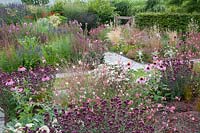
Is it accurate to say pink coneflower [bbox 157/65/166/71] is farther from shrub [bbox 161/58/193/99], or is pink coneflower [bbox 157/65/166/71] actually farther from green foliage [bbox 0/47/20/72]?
green foliage [bbox 0/47/20/72]

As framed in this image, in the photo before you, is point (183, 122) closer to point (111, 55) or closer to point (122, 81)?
point (122, 81)

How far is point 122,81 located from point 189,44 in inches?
202

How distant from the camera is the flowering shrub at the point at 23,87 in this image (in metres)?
5.58

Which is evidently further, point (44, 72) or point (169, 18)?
point (169, 18)

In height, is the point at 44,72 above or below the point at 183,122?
above

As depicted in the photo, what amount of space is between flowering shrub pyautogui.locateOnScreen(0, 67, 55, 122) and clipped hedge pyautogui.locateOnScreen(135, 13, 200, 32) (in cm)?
856

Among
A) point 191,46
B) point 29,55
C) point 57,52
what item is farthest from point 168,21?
point 29,55

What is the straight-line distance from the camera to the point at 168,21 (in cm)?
1498

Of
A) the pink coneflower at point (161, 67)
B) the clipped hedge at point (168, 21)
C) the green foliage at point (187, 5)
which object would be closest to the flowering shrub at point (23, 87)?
the pink coneflower at point (161, 67)

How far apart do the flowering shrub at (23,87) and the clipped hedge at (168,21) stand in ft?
28.1

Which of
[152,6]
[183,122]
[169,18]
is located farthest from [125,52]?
[152,6]

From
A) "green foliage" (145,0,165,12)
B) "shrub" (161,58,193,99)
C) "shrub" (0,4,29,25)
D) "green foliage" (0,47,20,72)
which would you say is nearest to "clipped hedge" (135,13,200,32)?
"shrub" (0,4,29,25)

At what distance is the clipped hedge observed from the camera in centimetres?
→ 1449

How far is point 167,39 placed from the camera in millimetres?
11539
